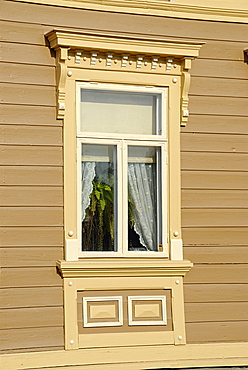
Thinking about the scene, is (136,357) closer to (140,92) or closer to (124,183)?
(124,183)

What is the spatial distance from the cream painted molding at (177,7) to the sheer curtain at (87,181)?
165 centimetres

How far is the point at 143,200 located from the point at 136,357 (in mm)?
1641

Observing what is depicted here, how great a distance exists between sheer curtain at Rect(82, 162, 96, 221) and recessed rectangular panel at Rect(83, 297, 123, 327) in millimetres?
924

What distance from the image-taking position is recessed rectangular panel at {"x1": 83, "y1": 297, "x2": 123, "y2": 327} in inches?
301

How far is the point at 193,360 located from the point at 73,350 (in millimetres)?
1287

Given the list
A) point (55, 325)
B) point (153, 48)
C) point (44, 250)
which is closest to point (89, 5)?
point (153, 48)

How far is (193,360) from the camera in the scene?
7.86m

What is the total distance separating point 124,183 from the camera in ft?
26.0

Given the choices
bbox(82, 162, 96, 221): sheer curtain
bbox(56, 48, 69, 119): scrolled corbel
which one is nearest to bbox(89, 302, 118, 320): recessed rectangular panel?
bbox(82, 162, 96, 221): sheer curtain

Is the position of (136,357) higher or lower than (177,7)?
lower

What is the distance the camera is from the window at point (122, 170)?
7867 mm

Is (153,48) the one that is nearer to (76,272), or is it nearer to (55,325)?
(76,272)

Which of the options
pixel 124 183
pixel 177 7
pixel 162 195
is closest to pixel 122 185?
pixel 124 183

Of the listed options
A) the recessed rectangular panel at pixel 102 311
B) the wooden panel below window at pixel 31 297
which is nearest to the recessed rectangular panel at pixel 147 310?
the recessed rectangular panel at pixel 102 311
